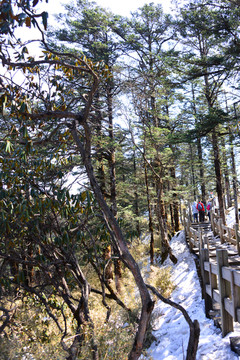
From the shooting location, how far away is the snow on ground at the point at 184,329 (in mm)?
5611

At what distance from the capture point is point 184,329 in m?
8.15

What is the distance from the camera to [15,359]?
442 cm

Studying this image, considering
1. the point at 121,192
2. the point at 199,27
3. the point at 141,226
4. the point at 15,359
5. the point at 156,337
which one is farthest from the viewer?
the point at 141,226

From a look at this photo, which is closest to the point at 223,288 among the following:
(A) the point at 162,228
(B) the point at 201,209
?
(A) the point at 162,228

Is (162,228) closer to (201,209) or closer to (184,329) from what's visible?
(201,209)

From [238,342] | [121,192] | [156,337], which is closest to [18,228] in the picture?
[238,342]

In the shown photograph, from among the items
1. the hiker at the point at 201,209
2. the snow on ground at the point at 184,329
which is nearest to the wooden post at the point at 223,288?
the snow on ground at the point at 184,329

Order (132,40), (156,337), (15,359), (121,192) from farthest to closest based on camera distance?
(121,192)
(132,40)
(156,337)
(15,359)

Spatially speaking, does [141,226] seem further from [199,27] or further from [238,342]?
[238,342]

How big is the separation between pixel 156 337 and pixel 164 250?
884 cm

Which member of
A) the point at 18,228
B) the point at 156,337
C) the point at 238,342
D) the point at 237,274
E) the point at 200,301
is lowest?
the point at 156,337

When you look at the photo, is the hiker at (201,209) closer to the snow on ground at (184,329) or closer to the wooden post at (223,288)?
the snow on ground at (184,329)

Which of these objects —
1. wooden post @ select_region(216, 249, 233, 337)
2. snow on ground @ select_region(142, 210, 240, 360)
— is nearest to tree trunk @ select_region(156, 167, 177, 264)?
snow on ground @ select_region(142, 210, 240, 360)

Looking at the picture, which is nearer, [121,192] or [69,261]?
[69,261]
